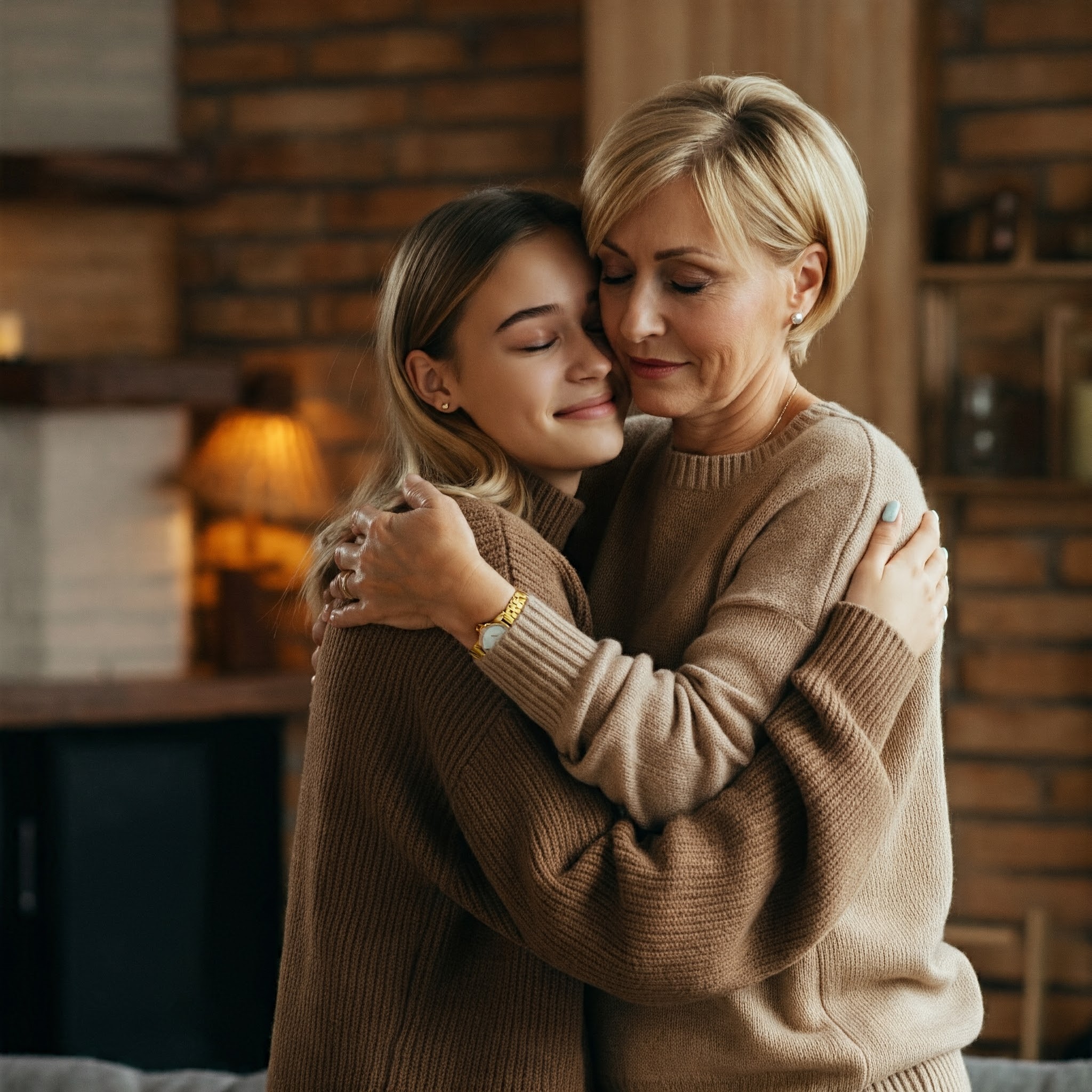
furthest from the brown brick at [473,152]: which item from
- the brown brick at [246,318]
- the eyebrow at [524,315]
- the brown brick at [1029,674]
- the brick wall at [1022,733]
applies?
the eyebrow at [524,315]

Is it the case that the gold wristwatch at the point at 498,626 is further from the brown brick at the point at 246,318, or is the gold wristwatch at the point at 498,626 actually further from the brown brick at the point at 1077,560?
the brown brick at the point at 246,318

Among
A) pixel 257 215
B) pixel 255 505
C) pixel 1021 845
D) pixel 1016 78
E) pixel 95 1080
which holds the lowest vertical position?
pixel 1021 845

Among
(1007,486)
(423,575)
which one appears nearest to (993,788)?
(1007,486)

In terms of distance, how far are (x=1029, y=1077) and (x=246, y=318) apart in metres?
2.16

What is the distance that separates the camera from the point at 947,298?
2.63 meters

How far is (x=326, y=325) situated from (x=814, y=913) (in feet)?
7.02

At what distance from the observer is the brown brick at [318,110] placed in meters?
2.88

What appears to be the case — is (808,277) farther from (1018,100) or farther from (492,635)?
(1018,100)

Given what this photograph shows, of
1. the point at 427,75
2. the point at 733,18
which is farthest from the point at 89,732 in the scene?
the point at 733,18

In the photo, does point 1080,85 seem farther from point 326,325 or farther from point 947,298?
point 326,325

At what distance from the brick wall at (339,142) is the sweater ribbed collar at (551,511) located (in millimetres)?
1613

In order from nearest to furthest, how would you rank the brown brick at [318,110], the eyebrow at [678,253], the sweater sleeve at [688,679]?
the sweater sleeve at [688,679], the eyebrow at [678,253], the brown brick at [318,110]

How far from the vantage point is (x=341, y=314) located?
2.94 meters

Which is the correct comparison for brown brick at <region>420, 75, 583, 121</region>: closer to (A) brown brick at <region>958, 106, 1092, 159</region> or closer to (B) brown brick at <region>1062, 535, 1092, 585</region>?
(A) brown brick at <region>958, 106, 1092, 159</region>
